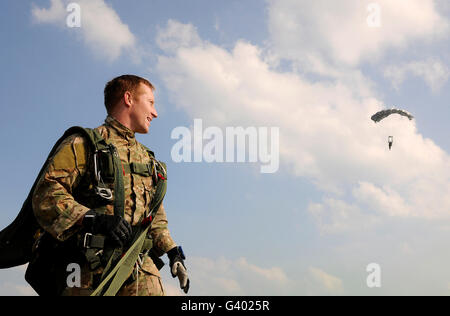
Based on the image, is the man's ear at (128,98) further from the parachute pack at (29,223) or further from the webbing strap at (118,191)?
the webbing strap at (118,191)

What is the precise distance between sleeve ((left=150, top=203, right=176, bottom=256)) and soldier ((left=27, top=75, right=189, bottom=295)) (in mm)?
22

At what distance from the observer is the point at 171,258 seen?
6602 millimetres

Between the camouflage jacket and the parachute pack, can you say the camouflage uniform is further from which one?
the parachute pack

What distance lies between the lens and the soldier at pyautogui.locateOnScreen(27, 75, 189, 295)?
5.28 meters

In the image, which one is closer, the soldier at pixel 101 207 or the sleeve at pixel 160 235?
the soldier at pixel 101 207

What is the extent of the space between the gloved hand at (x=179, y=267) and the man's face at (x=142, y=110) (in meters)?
1.95

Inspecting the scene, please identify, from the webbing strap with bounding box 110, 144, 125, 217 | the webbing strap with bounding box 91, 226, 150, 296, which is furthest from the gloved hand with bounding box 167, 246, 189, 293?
the webbing strap with bounding box 110, 144, 125, 217

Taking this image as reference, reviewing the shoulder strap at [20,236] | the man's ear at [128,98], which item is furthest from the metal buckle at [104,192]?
the man's ear at [128,98]

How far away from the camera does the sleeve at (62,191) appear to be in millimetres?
5227
